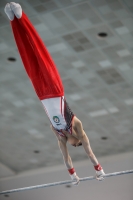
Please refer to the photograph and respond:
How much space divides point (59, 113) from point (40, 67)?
741mm

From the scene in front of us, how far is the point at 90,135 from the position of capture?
47.3 feet

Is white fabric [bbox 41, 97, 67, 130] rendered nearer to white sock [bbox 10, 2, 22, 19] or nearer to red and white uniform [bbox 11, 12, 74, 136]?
red and white uniform [bbox 11, 12, 74, 136]

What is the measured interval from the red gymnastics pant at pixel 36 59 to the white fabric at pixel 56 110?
0.07 metres

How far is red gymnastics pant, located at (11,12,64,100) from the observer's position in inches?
262

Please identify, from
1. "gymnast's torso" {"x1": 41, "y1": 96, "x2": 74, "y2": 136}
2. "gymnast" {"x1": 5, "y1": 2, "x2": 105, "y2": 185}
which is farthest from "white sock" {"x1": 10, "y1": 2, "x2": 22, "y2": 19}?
"gymnast's torso" {"x1": 41, "y1": 96, "x2": 74, "y2": 136}

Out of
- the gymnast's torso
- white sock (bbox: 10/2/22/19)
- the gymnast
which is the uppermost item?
white sock (bbox: 10/2/22/19)

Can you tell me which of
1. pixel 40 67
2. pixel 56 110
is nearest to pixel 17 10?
pixel 40 67

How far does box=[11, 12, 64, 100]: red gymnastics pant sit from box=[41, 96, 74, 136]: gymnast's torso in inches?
3.4

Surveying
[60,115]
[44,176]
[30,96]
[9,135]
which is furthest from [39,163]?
[60,115]

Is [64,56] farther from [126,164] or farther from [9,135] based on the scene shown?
[126,164]

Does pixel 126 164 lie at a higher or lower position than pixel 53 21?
lower

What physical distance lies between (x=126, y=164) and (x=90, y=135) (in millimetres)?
2036

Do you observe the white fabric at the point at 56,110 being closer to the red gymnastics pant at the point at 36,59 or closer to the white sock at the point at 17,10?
the red gymnastics pant at the point at 36,59

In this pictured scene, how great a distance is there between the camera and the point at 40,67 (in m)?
6.86
